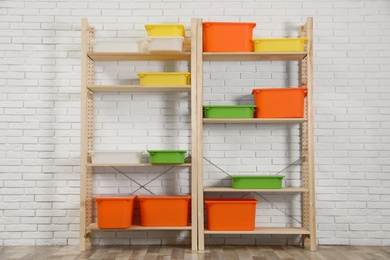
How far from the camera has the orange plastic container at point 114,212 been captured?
4.10m

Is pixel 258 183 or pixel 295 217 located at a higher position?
pixel 258 183

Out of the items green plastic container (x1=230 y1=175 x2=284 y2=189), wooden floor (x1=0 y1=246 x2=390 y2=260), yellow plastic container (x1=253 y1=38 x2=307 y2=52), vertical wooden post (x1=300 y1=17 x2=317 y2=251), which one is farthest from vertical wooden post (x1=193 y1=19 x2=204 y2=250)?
vertical wooden post (x1=300 y1=17 x2=317 y2=251)

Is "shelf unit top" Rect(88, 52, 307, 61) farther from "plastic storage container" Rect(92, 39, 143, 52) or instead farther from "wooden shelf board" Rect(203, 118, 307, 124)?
"wooden shelf board" Rect(203, 118, 307, 124)

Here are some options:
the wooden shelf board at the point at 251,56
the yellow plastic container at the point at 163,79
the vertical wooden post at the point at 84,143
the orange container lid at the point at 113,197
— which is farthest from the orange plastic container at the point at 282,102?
the vertical wooden post at the point at 84,143

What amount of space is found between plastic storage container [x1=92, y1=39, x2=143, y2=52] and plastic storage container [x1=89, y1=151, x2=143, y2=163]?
35.6 inches

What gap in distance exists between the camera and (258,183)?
164 inches

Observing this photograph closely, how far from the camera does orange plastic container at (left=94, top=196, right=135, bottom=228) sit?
4102 millimetres

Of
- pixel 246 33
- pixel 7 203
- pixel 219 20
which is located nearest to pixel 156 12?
pixel 219 20

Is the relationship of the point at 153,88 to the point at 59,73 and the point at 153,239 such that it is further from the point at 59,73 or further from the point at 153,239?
the point at 153,239

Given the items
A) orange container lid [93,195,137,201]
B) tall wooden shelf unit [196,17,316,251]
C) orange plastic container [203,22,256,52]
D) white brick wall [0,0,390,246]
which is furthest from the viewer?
white brick wall [0,0,390,246]

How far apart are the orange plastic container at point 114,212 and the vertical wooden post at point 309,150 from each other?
1566 mm

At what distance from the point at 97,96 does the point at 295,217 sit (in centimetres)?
217

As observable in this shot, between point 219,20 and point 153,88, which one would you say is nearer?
point 153,88

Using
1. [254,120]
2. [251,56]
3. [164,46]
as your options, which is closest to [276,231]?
[254,120]
